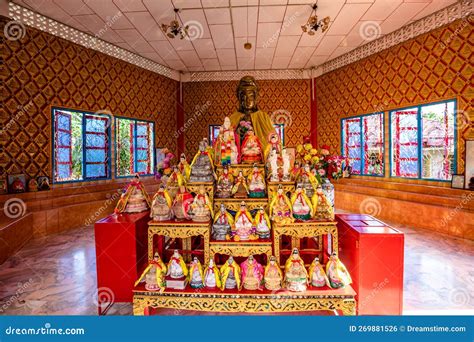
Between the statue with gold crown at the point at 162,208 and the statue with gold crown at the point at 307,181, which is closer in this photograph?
the statue with gold crown at the point at 162,208

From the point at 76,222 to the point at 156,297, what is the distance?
4.38 metres

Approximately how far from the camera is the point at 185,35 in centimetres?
613

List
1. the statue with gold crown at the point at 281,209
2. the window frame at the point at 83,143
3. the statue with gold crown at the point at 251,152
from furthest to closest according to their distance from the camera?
the window frame at the point at 83,143 < the statue with gold crown at the point at 251,152 < the statue with gold crown at the point at 281,209

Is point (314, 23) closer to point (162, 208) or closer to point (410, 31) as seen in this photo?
point (410, 31)

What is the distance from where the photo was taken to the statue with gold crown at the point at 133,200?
2949 millimetres

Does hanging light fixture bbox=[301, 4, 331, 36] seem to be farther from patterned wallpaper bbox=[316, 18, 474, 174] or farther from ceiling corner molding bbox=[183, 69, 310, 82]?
ceiling corner molding bbox=[183, 69, 310, 82]

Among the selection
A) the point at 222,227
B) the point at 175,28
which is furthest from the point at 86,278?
the point at 175,28

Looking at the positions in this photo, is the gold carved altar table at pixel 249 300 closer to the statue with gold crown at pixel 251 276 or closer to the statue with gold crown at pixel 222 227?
the statue with gold crown at pixel 251 276

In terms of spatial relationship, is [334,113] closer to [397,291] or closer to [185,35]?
[185,35]

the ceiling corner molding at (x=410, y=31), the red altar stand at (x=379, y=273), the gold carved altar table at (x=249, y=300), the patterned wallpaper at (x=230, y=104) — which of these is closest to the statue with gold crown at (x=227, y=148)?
the gold carved altar table at (x=249, y=300)

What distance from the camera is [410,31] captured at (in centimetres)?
580

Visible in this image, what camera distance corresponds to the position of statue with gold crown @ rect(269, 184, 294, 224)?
2.49m

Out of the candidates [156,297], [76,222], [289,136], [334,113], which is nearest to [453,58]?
[334,113]

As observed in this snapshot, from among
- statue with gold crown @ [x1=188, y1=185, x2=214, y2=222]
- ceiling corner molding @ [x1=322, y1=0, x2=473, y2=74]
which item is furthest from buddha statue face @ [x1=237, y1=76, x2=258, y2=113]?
ceiling corner molding @ [x1=322, y1=0, x2=473, y2=74]
